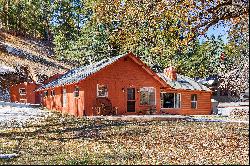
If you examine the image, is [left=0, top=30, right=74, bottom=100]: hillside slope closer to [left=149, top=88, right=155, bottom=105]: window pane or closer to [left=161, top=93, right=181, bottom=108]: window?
[left=161, top=93, right=181, bottom=108]: window

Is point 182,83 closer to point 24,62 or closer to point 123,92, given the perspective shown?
point 123,92

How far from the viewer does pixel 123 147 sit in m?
12.5

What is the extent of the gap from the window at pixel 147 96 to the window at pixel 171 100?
3724 millimetres

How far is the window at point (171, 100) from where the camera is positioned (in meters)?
36.2

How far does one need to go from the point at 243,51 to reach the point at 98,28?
46.2 meters

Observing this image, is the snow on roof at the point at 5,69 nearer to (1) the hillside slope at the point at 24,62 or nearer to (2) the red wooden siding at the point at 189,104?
(1) the hillside slope at the point at 24,62

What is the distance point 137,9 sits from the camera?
1548 cm

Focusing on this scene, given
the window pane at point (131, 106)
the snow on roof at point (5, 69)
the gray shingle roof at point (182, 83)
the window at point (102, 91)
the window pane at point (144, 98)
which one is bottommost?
the window pane at point (131, 106)

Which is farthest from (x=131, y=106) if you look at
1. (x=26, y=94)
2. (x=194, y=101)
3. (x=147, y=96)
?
(x=26, y=94)

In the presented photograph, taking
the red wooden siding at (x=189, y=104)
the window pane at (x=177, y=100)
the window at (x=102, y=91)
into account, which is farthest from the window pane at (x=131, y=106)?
the window pane at (x=177, y=100)

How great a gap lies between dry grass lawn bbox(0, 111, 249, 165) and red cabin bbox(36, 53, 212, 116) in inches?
457

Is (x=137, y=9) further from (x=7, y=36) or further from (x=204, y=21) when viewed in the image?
(x=7, y=36)

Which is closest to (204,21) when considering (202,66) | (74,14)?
(202,66)

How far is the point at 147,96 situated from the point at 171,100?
458cm
